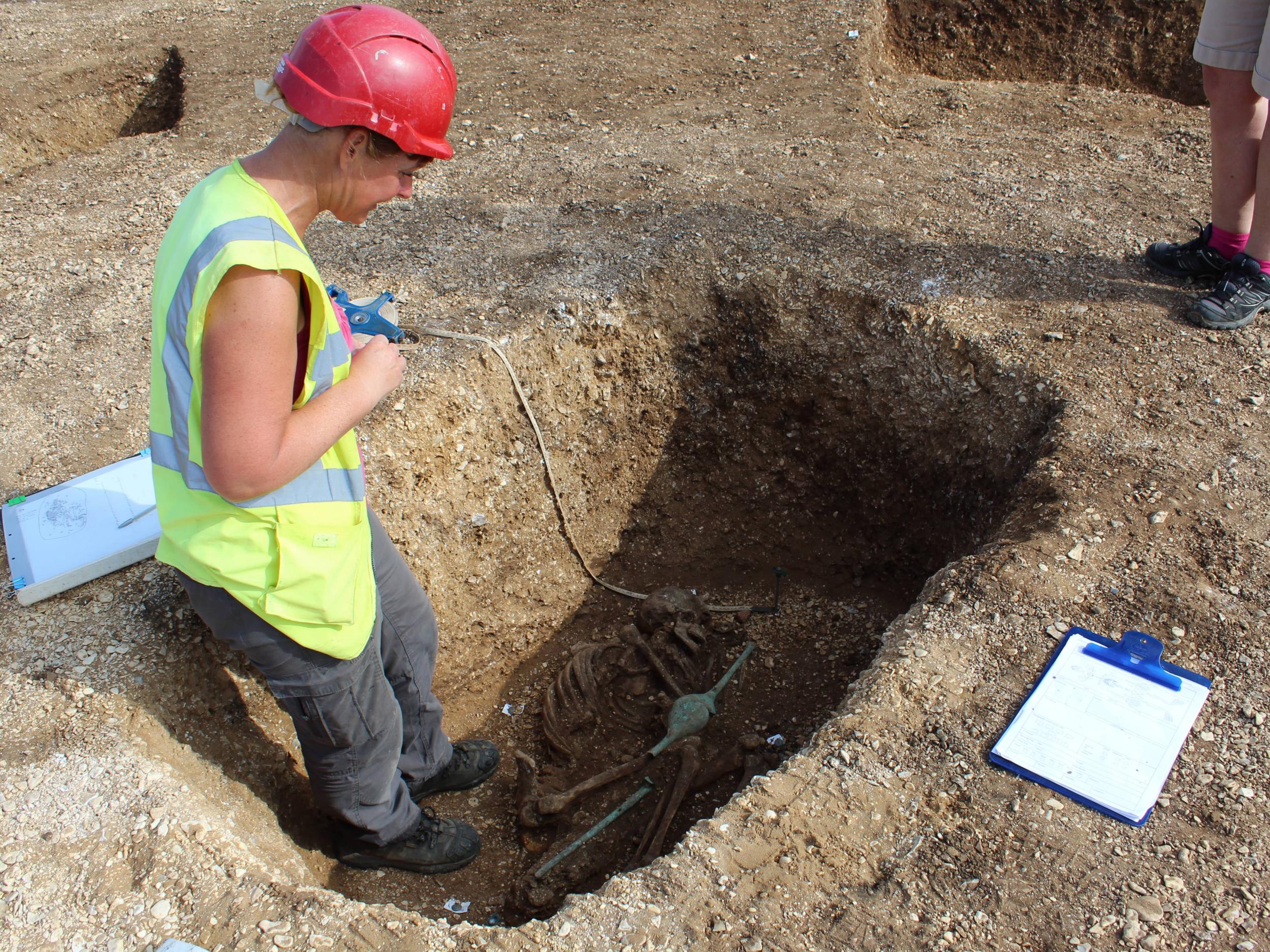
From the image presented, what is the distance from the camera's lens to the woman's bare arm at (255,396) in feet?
5.30

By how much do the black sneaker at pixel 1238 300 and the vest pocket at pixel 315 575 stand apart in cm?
355

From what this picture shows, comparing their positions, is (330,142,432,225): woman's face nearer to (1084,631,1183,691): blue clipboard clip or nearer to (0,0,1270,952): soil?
(0,0,1270,952): soil

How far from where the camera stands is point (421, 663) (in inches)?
110

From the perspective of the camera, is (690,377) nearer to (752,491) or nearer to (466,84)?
(752,491)

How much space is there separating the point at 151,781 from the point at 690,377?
2.91 metres

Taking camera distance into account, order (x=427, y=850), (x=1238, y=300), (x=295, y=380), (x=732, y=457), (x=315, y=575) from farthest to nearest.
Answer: (x=732, y=457)
(x=1238, y=300)
(x=427, y=850)
(x=315, y=575)
(x=295, y=380)

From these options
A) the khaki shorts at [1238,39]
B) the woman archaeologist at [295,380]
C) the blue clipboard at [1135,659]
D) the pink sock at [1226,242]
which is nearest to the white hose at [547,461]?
the woman archaeologist at [295,380]

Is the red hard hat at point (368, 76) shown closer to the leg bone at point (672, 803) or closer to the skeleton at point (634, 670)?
the leg bone at point (672, 803)

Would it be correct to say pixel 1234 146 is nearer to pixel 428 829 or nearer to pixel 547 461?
pixel 547 461

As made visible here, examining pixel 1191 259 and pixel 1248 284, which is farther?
pixel 1191 259

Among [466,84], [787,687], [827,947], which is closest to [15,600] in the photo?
[827,947]

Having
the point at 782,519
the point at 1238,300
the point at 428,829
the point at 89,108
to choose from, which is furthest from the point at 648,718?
the point at 89,108

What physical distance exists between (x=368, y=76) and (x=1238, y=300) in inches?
143

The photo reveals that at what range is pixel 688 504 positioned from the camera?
15.4 feet
